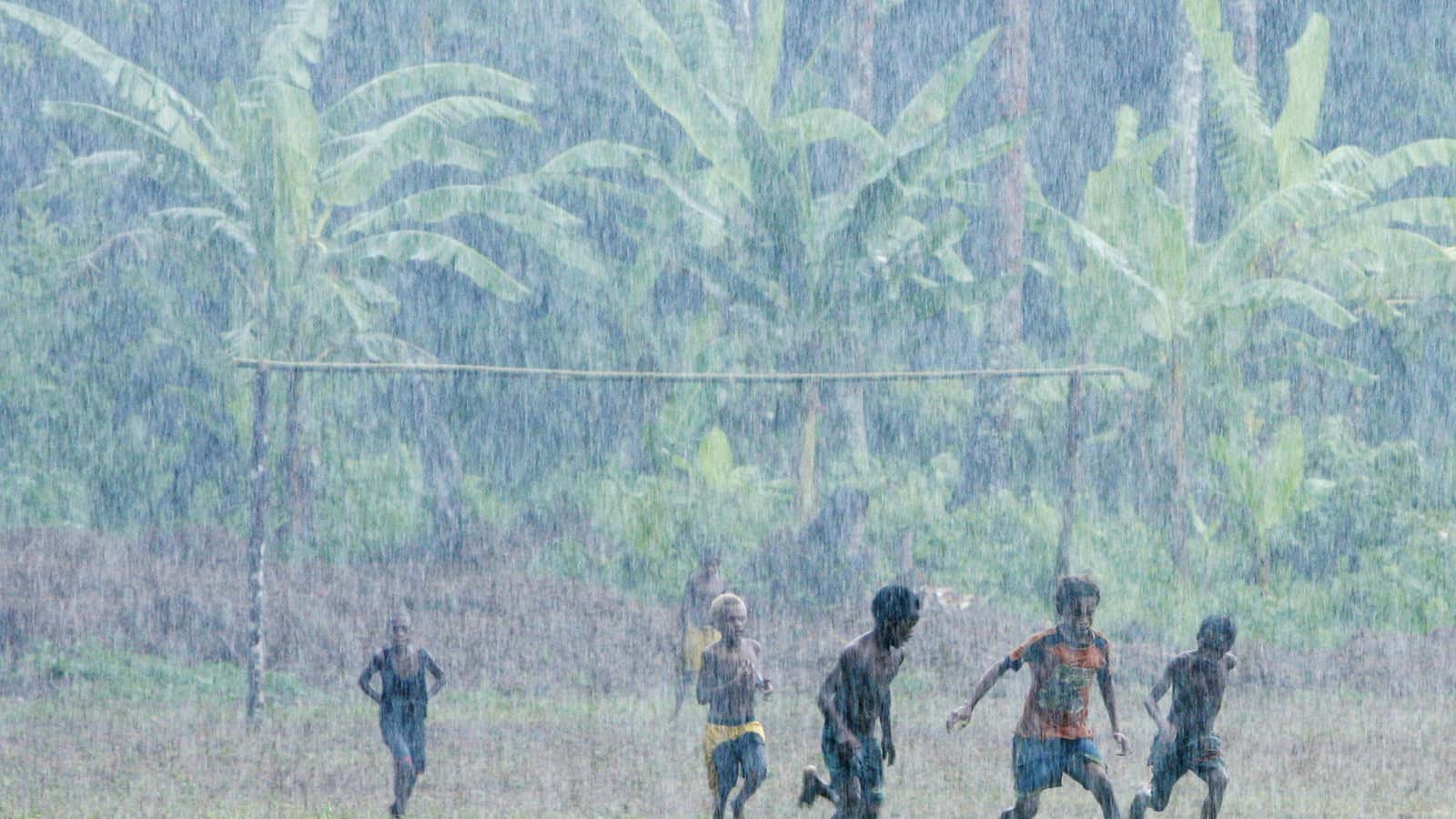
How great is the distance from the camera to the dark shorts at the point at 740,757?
875cm

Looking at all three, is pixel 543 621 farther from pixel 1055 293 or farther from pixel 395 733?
pixel 1055 293

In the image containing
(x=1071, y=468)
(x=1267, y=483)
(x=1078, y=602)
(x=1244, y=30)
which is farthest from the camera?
(x=1244, y=30)

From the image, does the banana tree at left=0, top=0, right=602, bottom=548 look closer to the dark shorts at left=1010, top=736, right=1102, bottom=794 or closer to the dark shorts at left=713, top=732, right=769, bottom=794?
the dark shorts at left=713, top=732, right=769, bottom=794

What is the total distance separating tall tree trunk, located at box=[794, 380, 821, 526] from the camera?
719 inches

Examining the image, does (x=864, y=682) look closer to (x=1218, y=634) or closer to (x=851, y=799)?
(x=851, y=799)

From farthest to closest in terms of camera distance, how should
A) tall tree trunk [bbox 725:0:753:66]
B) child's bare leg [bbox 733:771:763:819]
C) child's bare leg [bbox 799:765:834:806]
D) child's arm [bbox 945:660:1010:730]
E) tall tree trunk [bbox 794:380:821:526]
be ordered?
tall tree trunk [bbox 725:0:753:66]
tall tree trunk [bbox 794:380:821:526]
child's bare leg [bbox 733:771:763:819]
child's bare leg [bbox 799:765:834:806]
child's arm [bbox 945:660:1010:730]

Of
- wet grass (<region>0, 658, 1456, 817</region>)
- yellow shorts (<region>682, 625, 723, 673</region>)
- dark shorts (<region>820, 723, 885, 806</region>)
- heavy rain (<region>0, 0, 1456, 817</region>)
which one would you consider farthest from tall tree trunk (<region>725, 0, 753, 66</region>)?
dark shorts (<region>820, 723, 885, 806</region>)

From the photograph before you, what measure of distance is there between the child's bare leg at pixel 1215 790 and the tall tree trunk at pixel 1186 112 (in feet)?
41.6

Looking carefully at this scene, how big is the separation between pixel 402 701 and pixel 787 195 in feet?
30.6

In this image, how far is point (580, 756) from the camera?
40.1 feet

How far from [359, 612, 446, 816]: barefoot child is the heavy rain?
0.03 meters

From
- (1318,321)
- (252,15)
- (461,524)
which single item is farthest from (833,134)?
(252,15)

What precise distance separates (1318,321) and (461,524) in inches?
442

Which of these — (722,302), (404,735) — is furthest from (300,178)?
(404,735)
